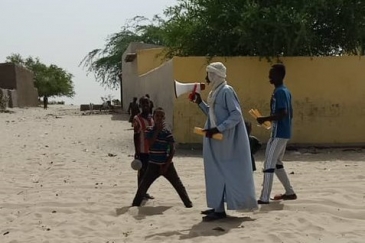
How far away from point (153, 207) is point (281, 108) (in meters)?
1.82

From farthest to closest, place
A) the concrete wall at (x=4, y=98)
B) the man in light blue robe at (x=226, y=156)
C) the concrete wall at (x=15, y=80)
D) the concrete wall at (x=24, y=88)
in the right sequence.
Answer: the concrete wall at (x=24, y=88) < the concrete wall at (x=15, y=80) < the concrete wall at (x=4, y=98) < the man in light blue robe at (x=226, y=156)

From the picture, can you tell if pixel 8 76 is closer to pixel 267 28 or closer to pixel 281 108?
pixel 267 28

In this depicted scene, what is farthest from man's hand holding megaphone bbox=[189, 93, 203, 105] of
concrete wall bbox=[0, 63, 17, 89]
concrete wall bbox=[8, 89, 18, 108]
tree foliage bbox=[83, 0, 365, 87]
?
concrete wall bbox=[0, 63, 17, 89]

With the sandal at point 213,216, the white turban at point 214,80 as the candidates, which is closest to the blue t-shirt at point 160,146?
the white turban at point 214,80

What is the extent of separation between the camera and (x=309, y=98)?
13.5 meters

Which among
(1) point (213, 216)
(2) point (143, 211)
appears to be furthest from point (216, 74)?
(2) point (143, 211)

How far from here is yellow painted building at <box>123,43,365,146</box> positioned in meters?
13.4

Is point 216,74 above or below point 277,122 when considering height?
Result: above

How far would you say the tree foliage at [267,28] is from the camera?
1310 centimetres

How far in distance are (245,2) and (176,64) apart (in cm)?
216

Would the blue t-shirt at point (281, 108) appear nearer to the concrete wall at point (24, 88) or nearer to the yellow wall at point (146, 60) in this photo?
the yellow wall at point (146, 60)

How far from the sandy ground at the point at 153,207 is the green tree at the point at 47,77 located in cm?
6746

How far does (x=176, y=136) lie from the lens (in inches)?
532

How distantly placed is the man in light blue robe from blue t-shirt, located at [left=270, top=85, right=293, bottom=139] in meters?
0.81
